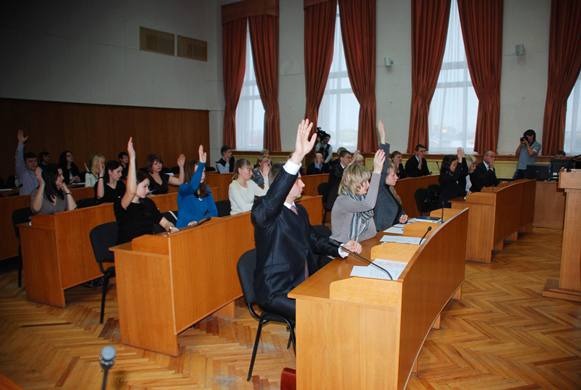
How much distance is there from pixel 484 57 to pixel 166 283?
28.0 ft

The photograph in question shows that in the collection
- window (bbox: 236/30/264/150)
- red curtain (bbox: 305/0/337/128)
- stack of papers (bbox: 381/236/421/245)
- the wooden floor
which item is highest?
red curtain (bbox: 305/0/337/128)

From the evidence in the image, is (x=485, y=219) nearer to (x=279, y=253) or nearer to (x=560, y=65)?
(x=279, y=253)

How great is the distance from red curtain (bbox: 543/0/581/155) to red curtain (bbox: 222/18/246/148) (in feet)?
25.0

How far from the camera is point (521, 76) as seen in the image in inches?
365

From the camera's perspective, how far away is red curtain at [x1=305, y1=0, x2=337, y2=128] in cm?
1132

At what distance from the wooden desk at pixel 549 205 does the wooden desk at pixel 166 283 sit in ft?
21.6

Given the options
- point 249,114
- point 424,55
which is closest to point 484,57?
point 424,55

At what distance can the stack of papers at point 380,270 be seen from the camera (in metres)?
2.51

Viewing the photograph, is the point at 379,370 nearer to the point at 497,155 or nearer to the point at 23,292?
the point at 23,292

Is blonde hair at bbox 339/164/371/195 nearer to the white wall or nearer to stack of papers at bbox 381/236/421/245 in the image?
stack of papers at bbox 381/236/421/245

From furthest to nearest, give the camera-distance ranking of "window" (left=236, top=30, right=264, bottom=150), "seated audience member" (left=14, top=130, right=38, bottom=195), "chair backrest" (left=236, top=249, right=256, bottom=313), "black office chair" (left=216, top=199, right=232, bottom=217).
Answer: "window" (left=236, top=30, right=264, bottom=150), "seated audience member" (left=14, top=130, right=38, bottom=195), "black office chair" (left=216, top=199, right=232, bottom=217), "chair backrest" (left=236, top=249, right=256, bottom=313)

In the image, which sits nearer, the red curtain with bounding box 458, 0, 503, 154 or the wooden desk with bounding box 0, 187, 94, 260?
the wooden desk with bounding box 0, 187, 94, 260

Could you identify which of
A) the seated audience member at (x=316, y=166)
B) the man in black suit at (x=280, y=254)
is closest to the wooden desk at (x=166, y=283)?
the man in black suit at (x=280, y=254)

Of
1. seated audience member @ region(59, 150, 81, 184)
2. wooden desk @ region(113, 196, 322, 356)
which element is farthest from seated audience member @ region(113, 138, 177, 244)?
seated audience member @ region(59, 150, 81, 184)
